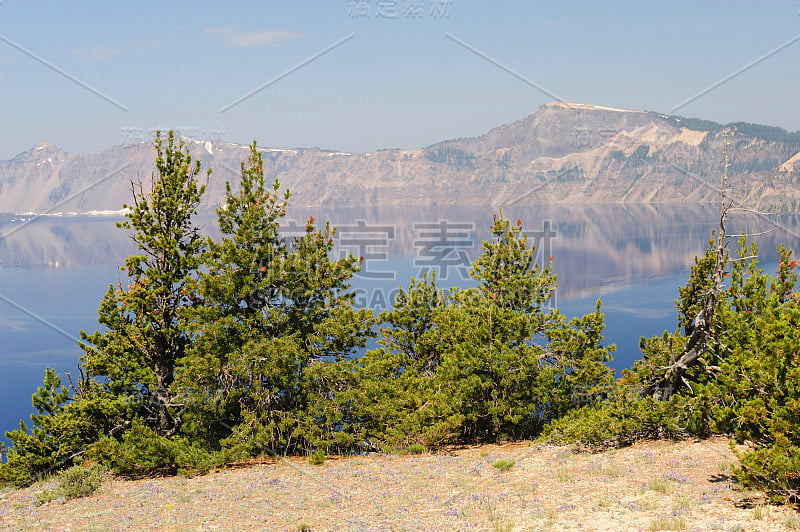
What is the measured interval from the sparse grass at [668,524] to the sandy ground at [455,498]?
0.8 inches

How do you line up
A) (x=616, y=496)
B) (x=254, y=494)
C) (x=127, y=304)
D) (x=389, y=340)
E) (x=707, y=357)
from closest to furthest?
(x=616, y=496) < (x=254, y=494) < (x=707, y=357) < (x=127, y=304) < (x=389, y=340)

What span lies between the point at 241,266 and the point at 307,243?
9.91ft

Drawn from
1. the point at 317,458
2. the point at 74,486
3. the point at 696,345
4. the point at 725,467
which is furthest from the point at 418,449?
the point at 74,486

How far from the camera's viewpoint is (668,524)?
11.0 meters

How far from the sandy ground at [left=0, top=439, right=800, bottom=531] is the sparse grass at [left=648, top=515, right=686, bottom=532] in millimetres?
21

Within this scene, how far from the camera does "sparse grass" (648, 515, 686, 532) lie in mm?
10905

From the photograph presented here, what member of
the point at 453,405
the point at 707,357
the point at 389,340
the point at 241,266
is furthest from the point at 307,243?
the point at 707,357

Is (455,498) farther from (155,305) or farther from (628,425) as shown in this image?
(155,305)

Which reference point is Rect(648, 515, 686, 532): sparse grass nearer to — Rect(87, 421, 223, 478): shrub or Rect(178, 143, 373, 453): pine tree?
Rect(178, 143, 373, 453): pine tree

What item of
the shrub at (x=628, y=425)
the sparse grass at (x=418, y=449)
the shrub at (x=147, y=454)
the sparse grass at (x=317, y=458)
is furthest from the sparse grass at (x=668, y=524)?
the shrub at (x=147, y=454)

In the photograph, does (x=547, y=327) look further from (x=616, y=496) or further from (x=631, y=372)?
(x=616, y=496)

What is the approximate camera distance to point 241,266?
2517 centimetres

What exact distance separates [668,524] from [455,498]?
5264 millimetres

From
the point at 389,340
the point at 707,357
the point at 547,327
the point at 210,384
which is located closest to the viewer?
the point at 707,357
